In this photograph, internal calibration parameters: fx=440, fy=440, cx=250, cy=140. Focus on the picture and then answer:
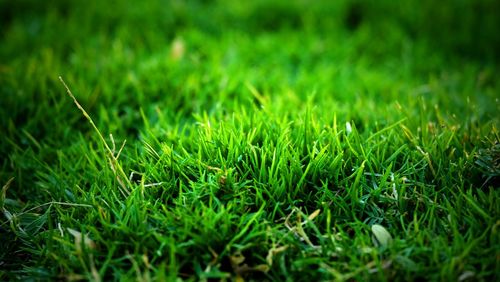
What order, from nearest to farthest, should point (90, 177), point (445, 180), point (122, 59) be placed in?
point (445, 180) → point (90, 177) → point (122, 59)

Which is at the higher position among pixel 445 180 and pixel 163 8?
pixel 163 8

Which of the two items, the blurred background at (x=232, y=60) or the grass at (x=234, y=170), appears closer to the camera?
the grass at (x=234, y=170)

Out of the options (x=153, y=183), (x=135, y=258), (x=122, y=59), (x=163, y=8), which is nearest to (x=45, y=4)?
(x=163, y=8)

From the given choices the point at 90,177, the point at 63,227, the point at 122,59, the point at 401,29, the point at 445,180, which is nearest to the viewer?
the point at 63,227

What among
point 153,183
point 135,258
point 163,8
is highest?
point 163,8

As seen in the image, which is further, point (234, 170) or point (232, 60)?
point (232, 60)

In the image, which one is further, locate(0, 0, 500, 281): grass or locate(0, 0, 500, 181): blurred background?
locate(0, 0, 500, 181): blurred background

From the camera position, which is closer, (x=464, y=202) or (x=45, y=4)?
(x=464, y=202)

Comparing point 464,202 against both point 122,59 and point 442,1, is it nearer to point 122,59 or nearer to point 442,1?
point 122,59
